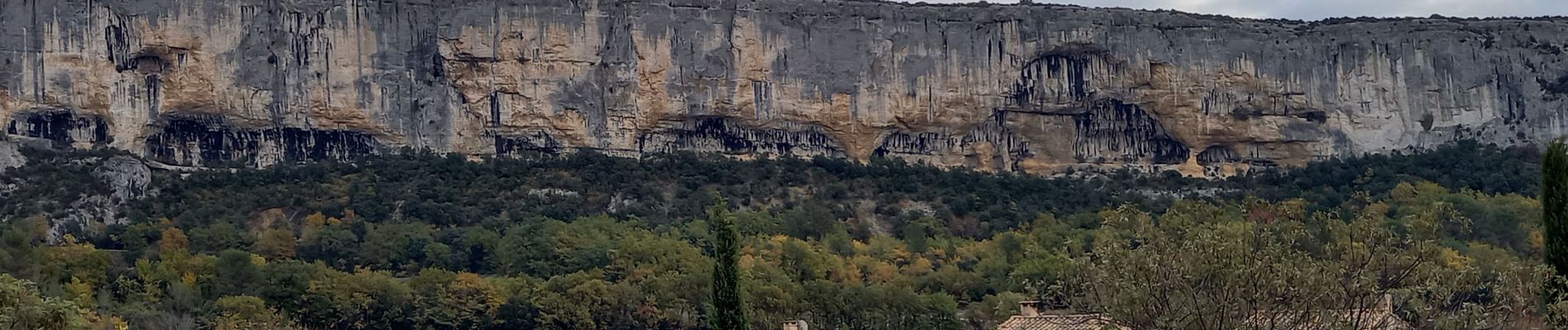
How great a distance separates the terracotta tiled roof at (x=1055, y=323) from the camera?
91.9 ft

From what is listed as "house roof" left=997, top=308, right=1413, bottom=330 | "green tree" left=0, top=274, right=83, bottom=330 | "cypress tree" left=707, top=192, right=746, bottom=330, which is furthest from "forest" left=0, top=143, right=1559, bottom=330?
"green tree" left=0, top=274, right=83, bottom=330

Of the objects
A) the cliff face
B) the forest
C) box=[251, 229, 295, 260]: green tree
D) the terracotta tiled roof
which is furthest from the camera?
the cliff face

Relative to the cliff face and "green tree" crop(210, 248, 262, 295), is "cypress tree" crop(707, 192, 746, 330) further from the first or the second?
the cliff face

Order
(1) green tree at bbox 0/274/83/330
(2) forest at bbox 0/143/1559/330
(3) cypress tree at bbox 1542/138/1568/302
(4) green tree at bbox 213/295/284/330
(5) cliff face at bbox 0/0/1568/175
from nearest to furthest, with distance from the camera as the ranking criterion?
(3) cypress tree at bbox 1542/138/1568/302 < (1) green tree at bbox 0/274/83/330 < (4) green tree at bbox 213/295/284/330 < (2) forest at bbox 0/143/1559/330 < (5) cliff face at bbox 0/0/1568/175

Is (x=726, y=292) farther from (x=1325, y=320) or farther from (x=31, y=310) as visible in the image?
(x=31, y=310)

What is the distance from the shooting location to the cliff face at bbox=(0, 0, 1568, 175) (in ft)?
242

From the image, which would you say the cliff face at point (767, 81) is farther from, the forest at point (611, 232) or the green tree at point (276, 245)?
the green tree at point (276, 245)

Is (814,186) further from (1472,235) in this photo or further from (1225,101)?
(1472,235)

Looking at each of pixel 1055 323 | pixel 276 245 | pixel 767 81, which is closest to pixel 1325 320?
pixel 1055 323

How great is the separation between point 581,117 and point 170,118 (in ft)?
41.2

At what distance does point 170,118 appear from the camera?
73.3m

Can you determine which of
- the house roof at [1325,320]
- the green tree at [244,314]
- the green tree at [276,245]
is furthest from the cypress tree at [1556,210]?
the green tree at [276,245]

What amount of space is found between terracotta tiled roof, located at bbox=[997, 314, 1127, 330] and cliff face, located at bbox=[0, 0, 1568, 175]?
43.6 meters

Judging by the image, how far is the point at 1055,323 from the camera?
3203cm
